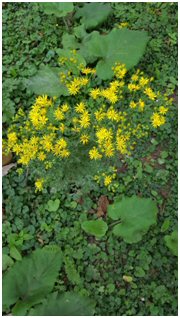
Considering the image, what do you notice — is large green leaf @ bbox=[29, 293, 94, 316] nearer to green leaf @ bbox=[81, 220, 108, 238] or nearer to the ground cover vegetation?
the ground cover vegetation

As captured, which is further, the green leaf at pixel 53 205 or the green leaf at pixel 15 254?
the green leaf at pixel 53 205

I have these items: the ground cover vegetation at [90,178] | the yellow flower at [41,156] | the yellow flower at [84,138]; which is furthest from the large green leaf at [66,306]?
the yellow flower at [84,138]

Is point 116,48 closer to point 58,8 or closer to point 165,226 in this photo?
point 58,8

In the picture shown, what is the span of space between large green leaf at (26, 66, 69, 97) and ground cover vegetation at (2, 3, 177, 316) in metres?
0.01

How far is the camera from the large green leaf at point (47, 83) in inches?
152

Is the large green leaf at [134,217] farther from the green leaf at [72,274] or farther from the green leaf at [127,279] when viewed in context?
the green leaf at [72,274]

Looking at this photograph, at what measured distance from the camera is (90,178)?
3641 mm

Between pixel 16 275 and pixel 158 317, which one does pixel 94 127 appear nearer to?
pixel 16 275

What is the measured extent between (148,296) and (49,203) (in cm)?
109

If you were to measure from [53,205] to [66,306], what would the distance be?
81 centimetres

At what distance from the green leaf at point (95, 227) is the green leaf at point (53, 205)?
283mm

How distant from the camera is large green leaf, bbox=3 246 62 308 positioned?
324cm

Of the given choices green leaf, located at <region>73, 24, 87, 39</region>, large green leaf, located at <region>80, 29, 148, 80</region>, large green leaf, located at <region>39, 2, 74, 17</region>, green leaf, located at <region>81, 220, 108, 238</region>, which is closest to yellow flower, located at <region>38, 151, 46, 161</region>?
green leaf, located at <region>81, 220, 108, 238</region>

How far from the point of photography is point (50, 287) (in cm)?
327
